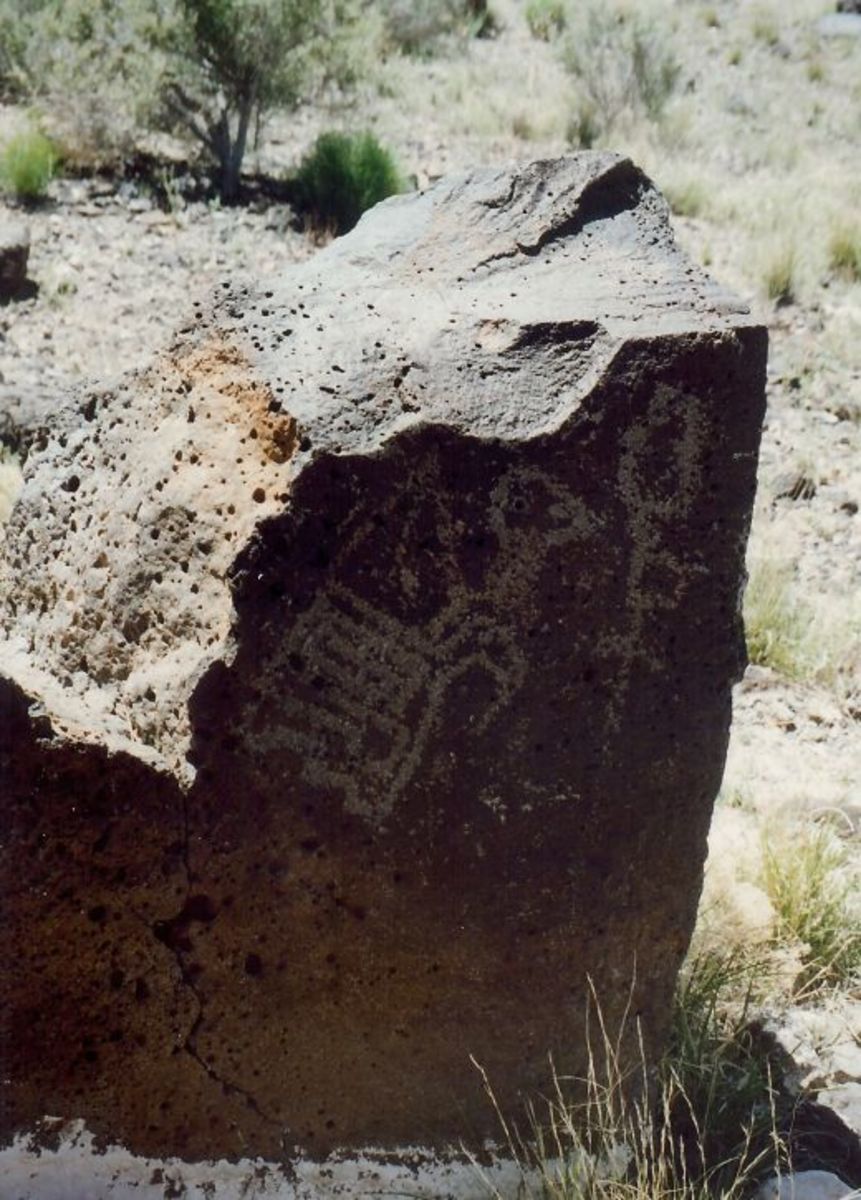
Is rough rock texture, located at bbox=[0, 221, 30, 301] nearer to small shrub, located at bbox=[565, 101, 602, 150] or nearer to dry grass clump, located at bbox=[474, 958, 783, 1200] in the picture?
dry grass clump, located at bbox=[474, 958, 783, 1200]

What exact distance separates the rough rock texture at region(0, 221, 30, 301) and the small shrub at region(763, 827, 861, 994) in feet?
15.0

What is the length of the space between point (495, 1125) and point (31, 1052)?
2.59 feet

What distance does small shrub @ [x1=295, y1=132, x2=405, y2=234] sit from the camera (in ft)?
26.1

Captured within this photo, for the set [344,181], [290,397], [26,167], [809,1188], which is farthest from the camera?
[344,181]

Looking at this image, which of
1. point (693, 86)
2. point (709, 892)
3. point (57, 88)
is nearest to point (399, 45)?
point (693, 86)

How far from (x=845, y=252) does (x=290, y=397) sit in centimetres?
696

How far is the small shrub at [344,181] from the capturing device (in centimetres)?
797

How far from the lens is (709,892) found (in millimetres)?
3387

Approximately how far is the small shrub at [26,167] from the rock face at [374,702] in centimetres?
566

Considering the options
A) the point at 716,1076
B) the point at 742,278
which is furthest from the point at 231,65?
the point at 716,1076

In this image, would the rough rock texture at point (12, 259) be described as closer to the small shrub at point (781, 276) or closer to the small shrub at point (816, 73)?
the small shrub at point (781, 276)

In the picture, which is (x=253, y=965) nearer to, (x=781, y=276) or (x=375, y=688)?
(x=375, y=688)

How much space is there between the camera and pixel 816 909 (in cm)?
329

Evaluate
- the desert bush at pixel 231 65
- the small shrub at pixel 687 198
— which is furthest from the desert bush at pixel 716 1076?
the small shrub at pixel 687 198
